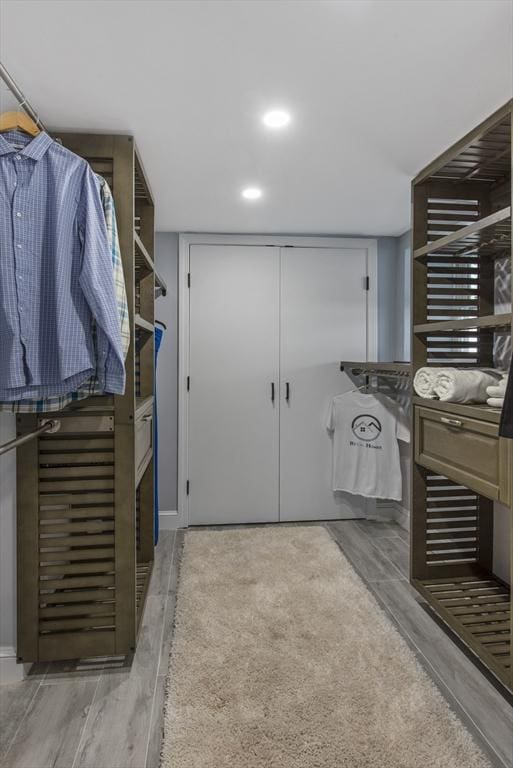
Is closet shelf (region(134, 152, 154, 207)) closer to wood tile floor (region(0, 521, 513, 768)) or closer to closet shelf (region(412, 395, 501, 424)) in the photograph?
closet shelf (region(412, 395, 501, 424))

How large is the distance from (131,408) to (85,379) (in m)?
0.30

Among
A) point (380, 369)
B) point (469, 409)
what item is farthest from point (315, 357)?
point (469, 409)

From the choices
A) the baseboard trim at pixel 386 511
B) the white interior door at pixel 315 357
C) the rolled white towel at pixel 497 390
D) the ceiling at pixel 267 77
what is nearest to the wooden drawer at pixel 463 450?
the rolled white towel at pixel 497 390

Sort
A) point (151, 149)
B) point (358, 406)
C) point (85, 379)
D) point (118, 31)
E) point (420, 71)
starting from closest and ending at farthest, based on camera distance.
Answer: point (118, 31) < point (420, 71) < point (85, 379) < point (151, 149) < point (358, 406)

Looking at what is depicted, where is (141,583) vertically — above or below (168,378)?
below

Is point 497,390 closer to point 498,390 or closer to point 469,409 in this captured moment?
point 498,390

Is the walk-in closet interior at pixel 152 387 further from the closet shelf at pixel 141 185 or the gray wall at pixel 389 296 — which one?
the gray wall at pixel 389 296

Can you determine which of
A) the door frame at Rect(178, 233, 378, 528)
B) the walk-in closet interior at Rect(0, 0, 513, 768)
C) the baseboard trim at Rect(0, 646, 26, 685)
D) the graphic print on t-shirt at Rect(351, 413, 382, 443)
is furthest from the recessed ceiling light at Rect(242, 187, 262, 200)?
the baseboard trim at Rect(0, 646, 26, 685)

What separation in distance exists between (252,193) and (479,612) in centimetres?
248

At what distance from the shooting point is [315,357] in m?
3.79

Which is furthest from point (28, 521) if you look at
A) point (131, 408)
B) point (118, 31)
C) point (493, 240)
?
point (493, 240)

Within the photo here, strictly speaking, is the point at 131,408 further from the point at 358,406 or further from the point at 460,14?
the point at 358,406

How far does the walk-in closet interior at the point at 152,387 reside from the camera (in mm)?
1508

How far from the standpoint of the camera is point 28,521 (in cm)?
192
